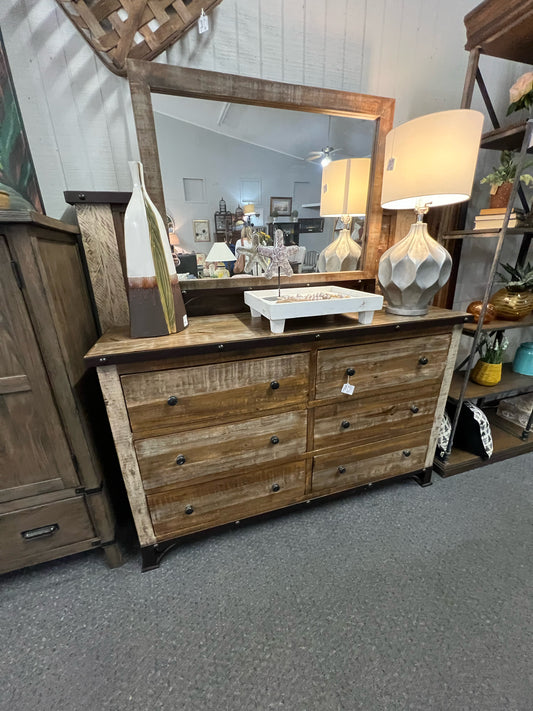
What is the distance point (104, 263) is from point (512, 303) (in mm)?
2021

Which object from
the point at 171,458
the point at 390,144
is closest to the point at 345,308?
the point at 390,144

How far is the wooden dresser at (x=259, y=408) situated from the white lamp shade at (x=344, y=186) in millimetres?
541

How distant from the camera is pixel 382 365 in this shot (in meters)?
1.21

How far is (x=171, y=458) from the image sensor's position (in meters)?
1.04

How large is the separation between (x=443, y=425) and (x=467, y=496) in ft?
1.20

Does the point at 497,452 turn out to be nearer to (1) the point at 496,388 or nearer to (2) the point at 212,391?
(1) the point at 496,388

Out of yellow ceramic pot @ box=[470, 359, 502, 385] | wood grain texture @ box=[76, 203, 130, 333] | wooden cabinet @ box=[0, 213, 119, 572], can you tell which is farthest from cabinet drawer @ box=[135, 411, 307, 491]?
yellow ceramic pot @ box=[470, 359, 502, 385]

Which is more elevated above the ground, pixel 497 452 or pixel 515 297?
pixel 515 297

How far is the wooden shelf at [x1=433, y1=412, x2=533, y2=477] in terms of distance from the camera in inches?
64.6

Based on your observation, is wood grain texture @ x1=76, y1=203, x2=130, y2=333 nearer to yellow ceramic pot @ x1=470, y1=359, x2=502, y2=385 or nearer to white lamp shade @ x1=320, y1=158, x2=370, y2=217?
white lamp shade @ x1=320, y1=158, x2=370, y2=217

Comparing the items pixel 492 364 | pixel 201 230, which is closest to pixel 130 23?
pixel 201 230

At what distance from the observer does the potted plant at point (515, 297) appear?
1561mm

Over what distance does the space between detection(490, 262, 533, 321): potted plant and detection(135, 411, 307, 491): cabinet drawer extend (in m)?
1.33

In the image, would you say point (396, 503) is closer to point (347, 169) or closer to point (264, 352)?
point (264, 352)
